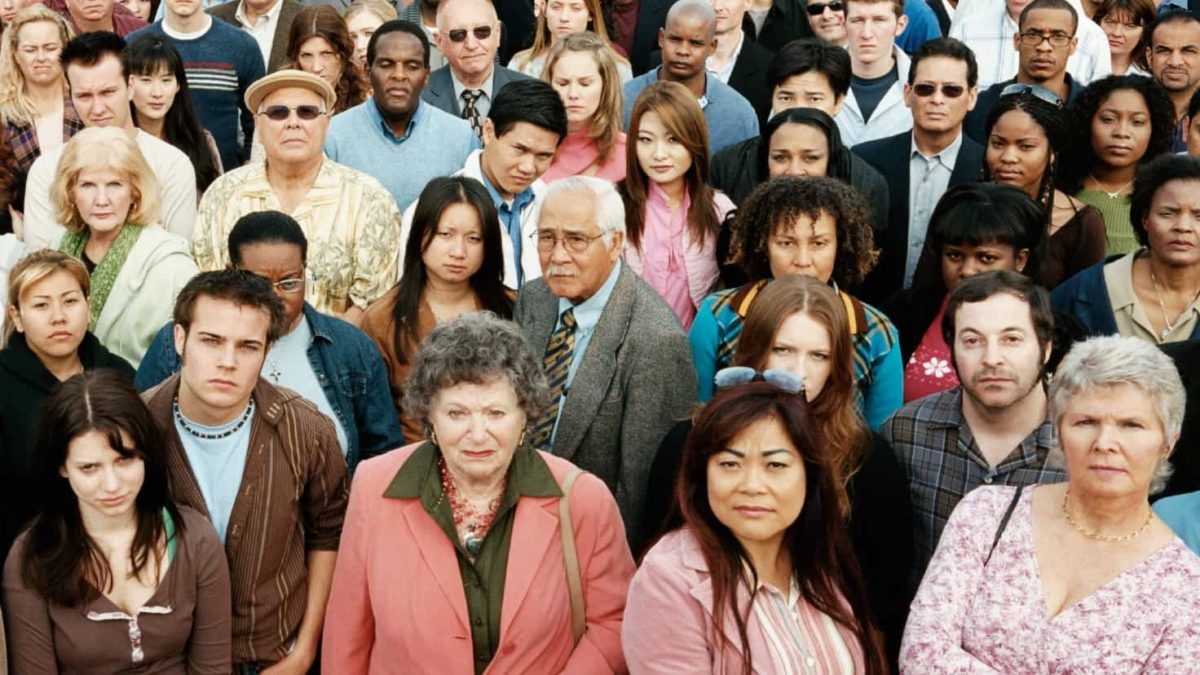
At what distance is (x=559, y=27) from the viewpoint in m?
8.43

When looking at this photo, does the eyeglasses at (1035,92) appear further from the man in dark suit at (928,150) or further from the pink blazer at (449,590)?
the pink blazer at (449,590)

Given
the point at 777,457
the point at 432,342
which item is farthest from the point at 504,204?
the point at 777,457

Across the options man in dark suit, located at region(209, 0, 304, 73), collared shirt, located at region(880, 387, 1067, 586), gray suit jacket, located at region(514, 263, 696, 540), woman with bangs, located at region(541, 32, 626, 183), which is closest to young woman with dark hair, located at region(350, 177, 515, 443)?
gray suit jacket, located at region(514, 263, 696, 540)

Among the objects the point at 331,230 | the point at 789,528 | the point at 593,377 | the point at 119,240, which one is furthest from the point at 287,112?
the point at 789,528

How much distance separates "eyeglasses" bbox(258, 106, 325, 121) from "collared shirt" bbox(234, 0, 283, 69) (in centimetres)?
285

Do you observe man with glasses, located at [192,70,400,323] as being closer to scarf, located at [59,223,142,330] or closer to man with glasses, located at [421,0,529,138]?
scarf, located at [59,223,142,330]

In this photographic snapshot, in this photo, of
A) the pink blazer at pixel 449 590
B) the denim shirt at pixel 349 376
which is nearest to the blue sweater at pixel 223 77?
the denim shirt at pixel 349 376

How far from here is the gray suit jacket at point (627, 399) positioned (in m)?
4.97

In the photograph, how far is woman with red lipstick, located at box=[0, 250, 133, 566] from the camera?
195 inches

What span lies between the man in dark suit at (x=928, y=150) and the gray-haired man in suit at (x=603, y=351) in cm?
209

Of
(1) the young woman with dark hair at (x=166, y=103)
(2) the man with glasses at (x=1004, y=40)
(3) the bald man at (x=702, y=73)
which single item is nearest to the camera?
(1) the young woman with dark hair at (x=166, y=103)

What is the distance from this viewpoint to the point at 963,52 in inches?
284

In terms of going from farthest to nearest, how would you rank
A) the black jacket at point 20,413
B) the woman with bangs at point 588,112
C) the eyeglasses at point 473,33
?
the eyeglasses at point 473,33 → the woman with bangs at point 588,112 → the black jacket at point 20,413

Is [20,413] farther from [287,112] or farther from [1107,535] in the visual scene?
[1107,535]
